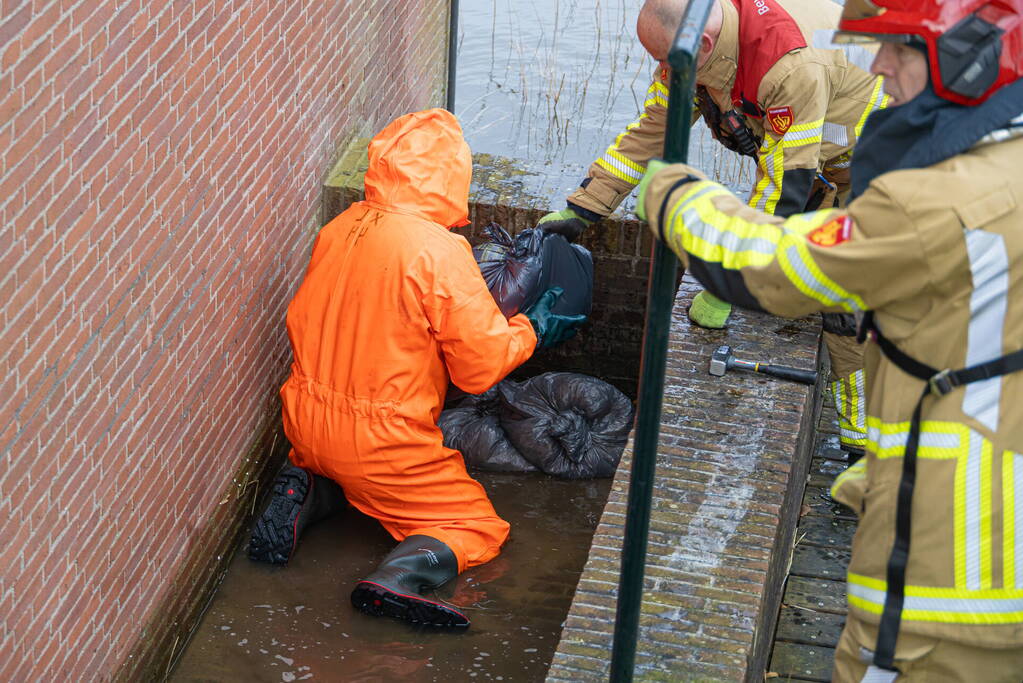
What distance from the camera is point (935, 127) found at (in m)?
2.59

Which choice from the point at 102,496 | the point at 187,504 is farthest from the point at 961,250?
the point at 187,504

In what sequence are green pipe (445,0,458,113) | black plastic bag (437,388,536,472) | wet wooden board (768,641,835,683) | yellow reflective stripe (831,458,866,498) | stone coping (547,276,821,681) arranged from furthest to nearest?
green pipe (445,0,458,113) < black plastic bag (437,388,536,472) < wet wooden board (768,641,835,683) < stone coping (547,276,821,681) < yellow reflective stripe (831,458,866,498)

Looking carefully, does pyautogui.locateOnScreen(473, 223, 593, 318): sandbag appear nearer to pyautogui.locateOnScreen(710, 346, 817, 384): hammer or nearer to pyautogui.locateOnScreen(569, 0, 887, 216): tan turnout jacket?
pyautogui.locateOnScreen(569, 0, 887, 216): tan turnout jacket

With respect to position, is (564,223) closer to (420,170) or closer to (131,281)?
(420,170)

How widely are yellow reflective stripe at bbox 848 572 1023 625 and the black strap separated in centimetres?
3

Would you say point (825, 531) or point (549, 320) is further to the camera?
point (549, 320)

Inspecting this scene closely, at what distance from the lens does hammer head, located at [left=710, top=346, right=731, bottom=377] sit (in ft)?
13.9

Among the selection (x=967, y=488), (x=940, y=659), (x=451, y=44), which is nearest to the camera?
(x=967, y=488)

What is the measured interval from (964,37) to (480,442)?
3.42 meters

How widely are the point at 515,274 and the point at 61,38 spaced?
218 cm

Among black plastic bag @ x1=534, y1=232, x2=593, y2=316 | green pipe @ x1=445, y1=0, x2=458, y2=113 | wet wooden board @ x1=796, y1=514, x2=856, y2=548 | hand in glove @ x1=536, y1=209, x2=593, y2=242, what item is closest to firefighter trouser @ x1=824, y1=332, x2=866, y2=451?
wet wooden board @ x1=796, y1=514, x2=856, y2=548

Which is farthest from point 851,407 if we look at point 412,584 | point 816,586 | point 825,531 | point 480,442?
point 412,584

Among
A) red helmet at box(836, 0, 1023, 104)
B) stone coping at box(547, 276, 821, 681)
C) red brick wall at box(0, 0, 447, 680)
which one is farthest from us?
red brick wall at box(0, 0, 447, 680)

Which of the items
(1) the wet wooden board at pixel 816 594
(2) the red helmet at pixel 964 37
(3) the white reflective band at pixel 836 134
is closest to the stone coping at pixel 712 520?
(1) the wet wooden board at pixel 816 594
